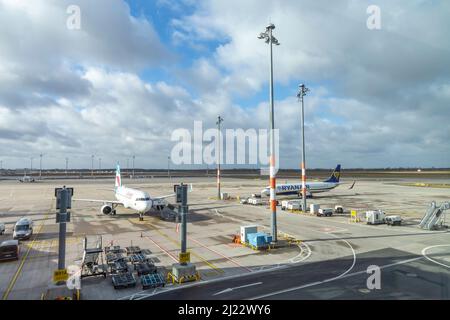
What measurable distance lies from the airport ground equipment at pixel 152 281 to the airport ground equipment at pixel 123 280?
0.72 metres

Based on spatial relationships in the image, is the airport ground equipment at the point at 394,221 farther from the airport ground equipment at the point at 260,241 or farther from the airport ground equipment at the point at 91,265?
the airport ground equipment at the point at 91,265

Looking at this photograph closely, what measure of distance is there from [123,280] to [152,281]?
6.73 ft

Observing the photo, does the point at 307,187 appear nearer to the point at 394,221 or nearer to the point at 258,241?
the point at 394,221

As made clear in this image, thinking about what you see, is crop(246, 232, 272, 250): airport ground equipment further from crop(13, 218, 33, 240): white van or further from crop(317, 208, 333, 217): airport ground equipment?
crop(13, 218, 33, 240): white van

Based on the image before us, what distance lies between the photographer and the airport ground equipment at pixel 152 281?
67.4ft

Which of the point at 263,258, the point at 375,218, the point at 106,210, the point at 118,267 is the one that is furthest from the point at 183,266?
the point at 106,210

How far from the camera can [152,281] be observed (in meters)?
21.0

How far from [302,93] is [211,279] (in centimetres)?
3373

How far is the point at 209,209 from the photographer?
60.2m

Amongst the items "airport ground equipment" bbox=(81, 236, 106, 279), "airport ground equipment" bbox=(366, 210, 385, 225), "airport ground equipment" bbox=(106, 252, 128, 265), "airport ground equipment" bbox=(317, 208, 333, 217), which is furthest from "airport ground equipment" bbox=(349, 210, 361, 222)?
"airport ground equipment" bbox=(81, 236, 106, 279)

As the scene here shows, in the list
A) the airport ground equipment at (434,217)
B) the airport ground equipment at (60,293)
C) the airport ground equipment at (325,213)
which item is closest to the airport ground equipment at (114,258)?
the airport ground equipment at (60,293)
